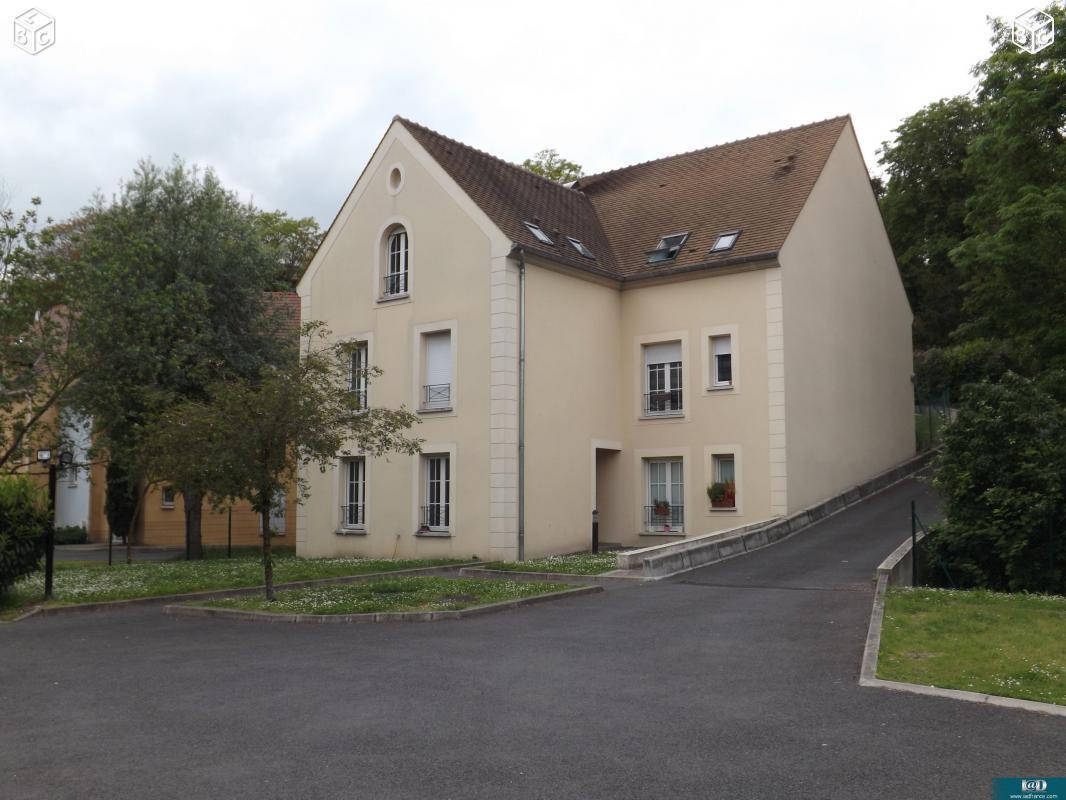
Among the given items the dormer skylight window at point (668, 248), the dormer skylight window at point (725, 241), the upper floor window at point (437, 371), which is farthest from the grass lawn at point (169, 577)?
the dormer skylight window at point (725, 241)

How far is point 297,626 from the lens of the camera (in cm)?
1258

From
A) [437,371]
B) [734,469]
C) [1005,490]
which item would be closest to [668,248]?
[734,469]

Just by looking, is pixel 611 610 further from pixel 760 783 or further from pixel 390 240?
pixel 390 240

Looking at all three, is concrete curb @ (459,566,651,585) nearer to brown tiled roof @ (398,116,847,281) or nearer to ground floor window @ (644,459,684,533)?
ground floor window @ (644,459,684,533)

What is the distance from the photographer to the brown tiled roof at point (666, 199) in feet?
75.9

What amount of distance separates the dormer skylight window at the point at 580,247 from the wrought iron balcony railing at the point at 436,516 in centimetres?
685

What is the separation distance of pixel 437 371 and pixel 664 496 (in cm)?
610

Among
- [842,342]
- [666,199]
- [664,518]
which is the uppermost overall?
[666,199]

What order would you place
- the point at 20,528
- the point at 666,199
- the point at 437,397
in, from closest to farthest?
the point at 20,528 < the point at 437,397 < the point at 666,199

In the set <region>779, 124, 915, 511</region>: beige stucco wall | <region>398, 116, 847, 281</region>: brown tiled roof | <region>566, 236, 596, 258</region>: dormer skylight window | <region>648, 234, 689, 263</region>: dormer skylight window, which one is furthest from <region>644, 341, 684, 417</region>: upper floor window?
<region>779, 124, 915, 511</region>: beige stucco wall

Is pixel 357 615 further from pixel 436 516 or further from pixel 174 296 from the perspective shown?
pixel 174 296

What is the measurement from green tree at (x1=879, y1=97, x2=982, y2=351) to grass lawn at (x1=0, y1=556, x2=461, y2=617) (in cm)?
2278

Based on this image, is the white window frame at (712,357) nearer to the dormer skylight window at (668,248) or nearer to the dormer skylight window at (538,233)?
the dormer skylight window at (668,248)

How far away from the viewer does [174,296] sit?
23.4m
